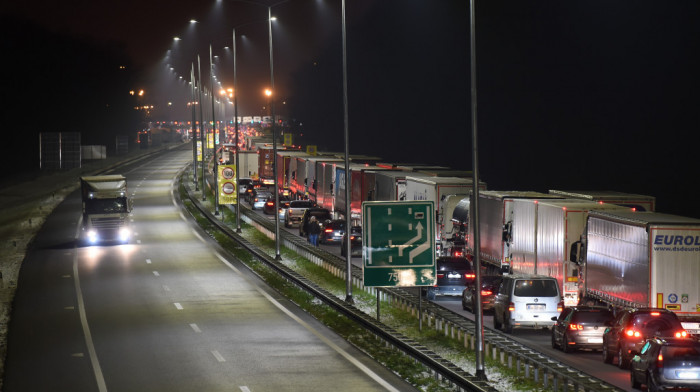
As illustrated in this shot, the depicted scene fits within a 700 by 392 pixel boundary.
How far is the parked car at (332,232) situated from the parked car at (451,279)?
797 inches

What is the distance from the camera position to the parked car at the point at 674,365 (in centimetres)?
1992

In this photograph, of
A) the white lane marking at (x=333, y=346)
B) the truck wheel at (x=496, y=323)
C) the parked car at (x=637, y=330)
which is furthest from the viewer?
the truck wheel at (x=496, y=323)

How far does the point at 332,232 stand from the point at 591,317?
31.6 meters

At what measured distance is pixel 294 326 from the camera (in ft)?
101

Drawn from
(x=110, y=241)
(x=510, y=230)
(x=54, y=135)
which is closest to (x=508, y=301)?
(x=510, y=230)

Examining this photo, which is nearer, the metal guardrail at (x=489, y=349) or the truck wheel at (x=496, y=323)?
the metal guardrail at (x=489, y=349)

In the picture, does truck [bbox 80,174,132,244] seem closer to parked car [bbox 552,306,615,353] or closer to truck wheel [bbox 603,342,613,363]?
parked car [bbox 552,306,615,353]

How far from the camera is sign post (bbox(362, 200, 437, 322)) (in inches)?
1092

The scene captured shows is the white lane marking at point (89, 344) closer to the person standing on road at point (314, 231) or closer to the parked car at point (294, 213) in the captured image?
the person standing on road at point (314, 231)

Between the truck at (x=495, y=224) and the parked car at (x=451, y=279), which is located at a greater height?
the truck at (x=495, y=224)

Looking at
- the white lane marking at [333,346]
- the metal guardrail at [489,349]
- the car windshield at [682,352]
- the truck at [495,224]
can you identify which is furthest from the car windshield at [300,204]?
the car windshield at [682,352]

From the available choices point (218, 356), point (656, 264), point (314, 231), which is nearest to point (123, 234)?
point (314, 231)

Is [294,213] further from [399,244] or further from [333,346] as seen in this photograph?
[333,346]

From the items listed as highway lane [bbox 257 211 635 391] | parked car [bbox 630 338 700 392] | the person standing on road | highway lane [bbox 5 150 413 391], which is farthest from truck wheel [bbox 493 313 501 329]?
the person standing on road
